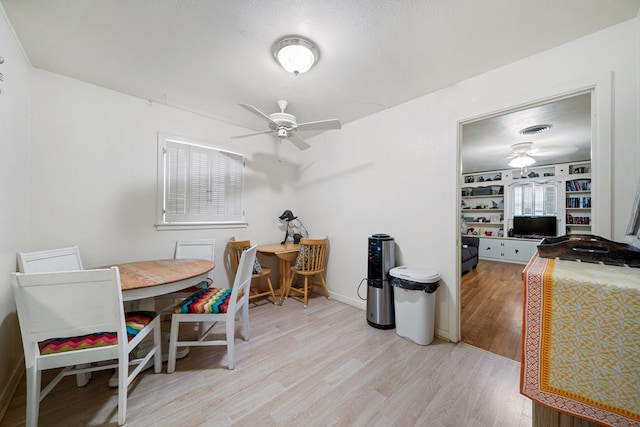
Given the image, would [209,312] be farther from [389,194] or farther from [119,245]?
[389,194]

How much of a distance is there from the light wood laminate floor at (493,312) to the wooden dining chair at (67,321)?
2744 millimetres

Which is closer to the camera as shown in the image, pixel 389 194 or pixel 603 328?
pixel 603 328

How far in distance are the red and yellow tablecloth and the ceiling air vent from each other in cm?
345

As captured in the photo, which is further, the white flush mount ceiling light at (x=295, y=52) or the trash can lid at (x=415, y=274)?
the trash can lid at (x=415, y=274)

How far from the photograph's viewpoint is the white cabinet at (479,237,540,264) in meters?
5.47

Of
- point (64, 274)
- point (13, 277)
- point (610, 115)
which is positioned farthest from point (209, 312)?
point (610, 115)

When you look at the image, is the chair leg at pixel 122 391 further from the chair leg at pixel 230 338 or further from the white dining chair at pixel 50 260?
the white dining chair at pixel 50 260

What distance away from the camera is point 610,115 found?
1452 mm

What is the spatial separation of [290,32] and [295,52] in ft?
0.40

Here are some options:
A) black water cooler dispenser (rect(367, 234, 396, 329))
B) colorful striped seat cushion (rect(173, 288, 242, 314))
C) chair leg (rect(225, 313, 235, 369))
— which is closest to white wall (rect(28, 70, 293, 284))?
colorful striped seat cushion (rect(173, 288, 242, 314))

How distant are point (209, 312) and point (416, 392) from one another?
1.57 m

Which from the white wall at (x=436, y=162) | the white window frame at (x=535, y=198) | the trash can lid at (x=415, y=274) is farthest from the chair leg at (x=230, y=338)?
the white window frame at (x=535, y=198)

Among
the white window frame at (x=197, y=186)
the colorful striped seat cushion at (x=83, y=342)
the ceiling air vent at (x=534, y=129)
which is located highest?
the ceiling air vent at (x=534, y=129)

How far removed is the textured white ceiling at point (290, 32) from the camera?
1361 mm
